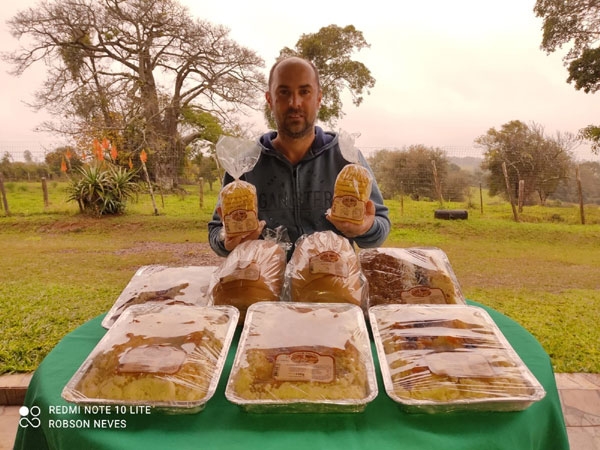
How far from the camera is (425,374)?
667mm

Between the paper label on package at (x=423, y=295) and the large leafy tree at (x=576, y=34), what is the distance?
6221 mm

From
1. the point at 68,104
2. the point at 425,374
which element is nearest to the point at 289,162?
the point at 425,374

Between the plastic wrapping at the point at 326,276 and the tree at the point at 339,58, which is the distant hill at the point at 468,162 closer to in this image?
the tree at the point at 339,58

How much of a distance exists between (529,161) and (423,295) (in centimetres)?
700

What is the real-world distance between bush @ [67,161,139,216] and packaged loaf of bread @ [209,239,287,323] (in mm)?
5600

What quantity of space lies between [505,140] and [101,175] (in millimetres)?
6753

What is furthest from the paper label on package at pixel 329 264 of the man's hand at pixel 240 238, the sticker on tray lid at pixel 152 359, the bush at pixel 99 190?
the bush at pixel 99 190

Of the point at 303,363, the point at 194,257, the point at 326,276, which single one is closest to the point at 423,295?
the point at 326,276

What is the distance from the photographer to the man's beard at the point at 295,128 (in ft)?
4.62

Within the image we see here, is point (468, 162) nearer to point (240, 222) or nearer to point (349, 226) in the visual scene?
point (349, 226)

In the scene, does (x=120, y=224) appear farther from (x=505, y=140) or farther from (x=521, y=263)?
(x=505, y=140)

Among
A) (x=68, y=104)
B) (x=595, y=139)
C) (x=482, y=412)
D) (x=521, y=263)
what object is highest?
(x=68, y=104)

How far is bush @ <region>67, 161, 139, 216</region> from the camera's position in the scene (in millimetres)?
5887
